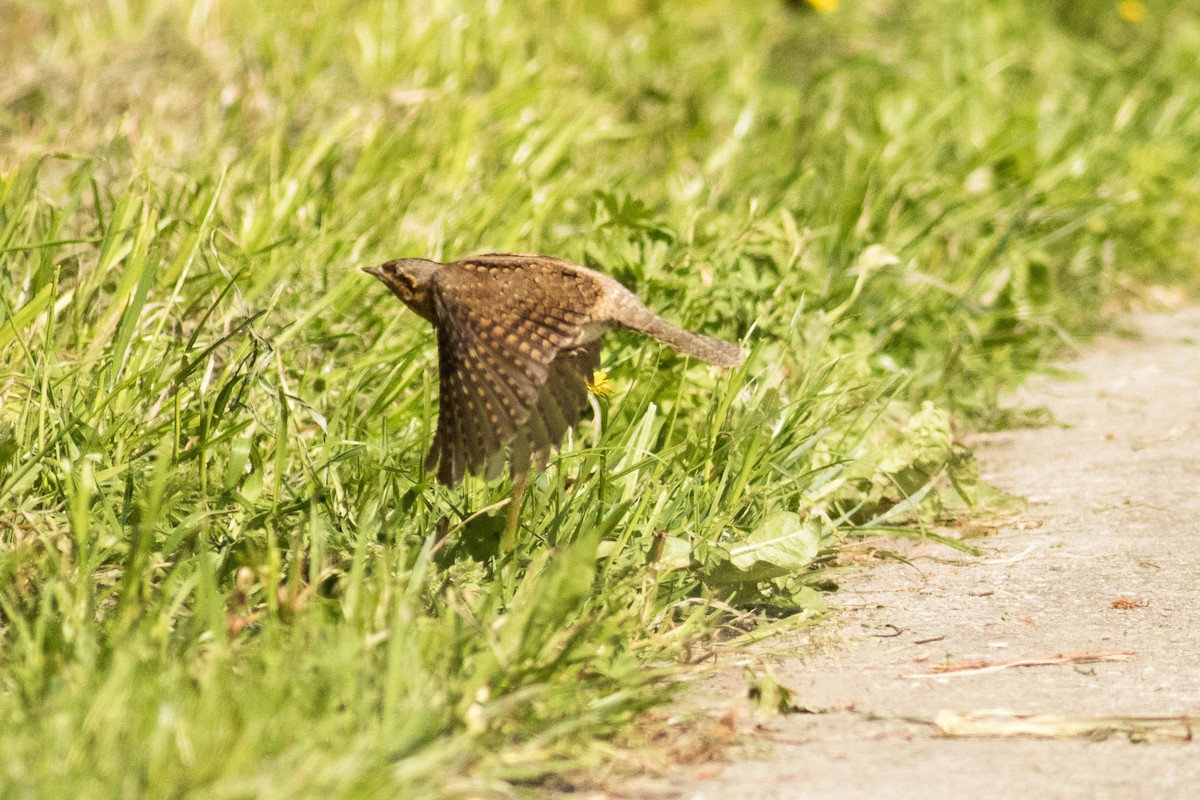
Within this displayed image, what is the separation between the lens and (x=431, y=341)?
425 centimetres

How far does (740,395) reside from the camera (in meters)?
4.03

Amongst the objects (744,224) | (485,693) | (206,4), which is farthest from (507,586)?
(206,4)

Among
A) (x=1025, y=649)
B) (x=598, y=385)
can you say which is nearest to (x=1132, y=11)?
(x=598, y=385)

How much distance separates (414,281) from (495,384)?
503 millimetres

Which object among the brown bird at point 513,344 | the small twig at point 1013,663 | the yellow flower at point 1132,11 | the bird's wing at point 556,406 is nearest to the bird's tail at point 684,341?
the brown bird at point 513,344

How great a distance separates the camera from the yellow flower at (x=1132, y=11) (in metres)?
8.44

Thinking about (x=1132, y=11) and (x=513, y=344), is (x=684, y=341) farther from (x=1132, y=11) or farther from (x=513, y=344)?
(x=1132, y=11)

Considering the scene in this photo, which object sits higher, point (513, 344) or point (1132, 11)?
point (1132, 11)

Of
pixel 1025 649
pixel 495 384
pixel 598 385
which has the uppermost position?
pixel 495 384

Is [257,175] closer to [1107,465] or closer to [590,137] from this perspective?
[590,137]

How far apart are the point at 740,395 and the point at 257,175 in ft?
7.72

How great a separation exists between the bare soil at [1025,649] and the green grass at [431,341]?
22 centimetres

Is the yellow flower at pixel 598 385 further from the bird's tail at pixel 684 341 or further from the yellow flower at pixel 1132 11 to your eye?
the yellow flower at pixel 1132 11

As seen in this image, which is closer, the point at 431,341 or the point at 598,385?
the point at 598,385
